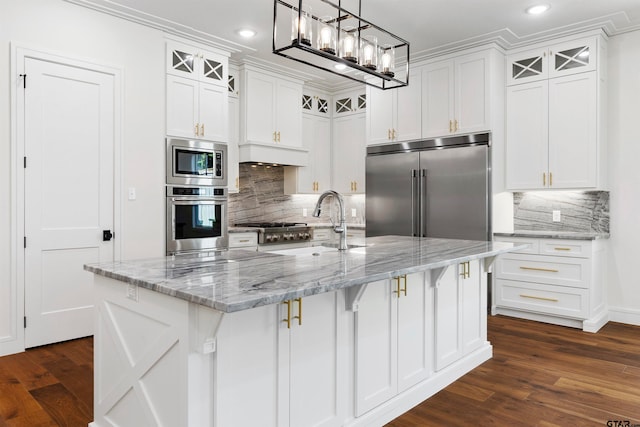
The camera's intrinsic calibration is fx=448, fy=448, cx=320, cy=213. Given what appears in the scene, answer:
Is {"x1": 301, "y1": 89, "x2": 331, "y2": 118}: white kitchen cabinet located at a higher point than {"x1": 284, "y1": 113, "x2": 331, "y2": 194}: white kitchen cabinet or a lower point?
higher

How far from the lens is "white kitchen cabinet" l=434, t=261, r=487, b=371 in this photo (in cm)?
285

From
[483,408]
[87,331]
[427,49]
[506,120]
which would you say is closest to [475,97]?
[506,120]

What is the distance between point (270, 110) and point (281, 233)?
4.96 ft

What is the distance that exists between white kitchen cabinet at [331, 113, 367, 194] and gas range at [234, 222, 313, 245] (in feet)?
3.26

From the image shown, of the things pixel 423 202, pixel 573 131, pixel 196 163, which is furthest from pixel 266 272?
pixel 573 131

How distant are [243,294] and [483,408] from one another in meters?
1.84

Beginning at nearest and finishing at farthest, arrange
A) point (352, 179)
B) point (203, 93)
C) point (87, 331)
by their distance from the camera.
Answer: point (87, 331)
point (203, 93)
point (352, 179)

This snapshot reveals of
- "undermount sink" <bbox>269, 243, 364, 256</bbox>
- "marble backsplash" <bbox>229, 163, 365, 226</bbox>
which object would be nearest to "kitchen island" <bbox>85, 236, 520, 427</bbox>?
"undermount sink" <bbox>269, 243, 364, 256</bbox>

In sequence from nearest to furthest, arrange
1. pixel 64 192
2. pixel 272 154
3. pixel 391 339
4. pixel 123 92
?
pixel 391 339
pixel 64 192
pixel 123 92
pixel 272 154

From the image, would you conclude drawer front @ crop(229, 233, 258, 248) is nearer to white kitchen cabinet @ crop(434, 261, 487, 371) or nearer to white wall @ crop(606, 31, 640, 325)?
white kitchen cabinet @ crop(434, 261, 487, 371)

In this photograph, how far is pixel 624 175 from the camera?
4398mm

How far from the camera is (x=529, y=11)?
3877 mm

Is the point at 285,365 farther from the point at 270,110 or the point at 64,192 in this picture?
the point at 270,110

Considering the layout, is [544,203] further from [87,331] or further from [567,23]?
[87,331]
